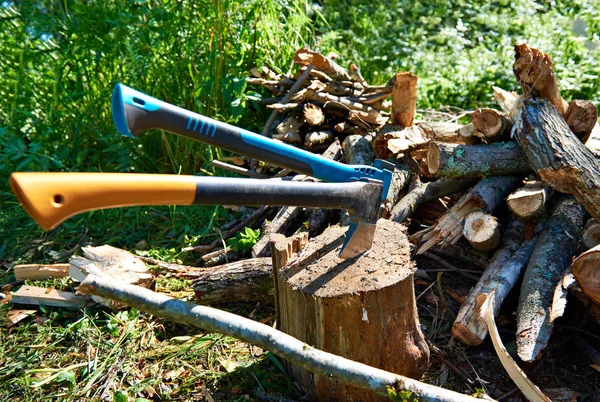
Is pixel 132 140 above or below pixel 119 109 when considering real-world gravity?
below

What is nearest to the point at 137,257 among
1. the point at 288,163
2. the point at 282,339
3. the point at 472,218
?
the point at 288,163

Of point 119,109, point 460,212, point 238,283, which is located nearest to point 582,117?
point 460,212

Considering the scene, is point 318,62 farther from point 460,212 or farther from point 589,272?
point 589,272

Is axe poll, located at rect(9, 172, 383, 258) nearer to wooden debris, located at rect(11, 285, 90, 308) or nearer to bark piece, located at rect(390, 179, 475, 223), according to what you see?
bark piece, located at rect(390, 179, 475, 223)

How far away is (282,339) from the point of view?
224cm

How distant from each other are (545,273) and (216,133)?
191 centimetres

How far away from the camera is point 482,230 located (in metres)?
3.36

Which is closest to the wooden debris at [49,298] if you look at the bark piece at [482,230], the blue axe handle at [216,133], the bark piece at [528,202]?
the blue axe handle at [216,133]

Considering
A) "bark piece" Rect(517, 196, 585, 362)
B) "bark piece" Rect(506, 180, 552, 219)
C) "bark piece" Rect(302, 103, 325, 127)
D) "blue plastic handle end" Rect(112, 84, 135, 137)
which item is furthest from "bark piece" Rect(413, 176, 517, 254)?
"blue plastic handle end" Rect(112, 84, 135, 137)

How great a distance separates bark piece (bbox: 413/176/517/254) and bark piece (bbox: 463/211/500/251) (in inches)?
2.3

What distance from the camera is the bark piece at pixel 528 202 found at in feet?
10.9

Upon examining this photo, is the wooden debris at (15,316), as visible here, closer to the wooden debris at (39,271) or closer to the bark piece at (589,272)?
the wooden debris at (39,271)

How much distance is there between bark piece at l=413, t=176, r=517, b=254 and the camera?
11.4 ft

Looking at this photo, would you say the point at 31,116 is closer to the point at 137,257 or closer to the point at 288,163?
the point at 137,257
